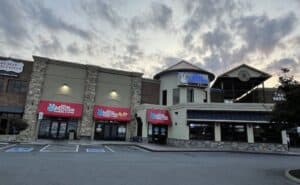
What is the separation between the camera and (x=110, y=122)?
27406 millimetres

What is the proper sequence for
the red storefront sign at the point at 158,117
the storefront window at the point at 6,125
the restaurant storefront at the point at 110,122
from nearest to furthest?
the storefront window at the point at 6,125
the red storefront sign at the point at 158,117
the restaurant storefront at the point at 110,122

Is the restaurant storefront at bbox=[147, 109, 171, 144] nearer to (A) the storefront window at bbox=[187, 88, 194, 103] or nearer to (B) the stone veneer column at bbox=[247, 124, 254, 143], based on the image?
(A) the storefront window at bbox=[187, 88, 194, 103]

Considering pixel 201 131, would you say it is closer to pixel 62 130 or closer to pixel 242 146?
pixel 242 146

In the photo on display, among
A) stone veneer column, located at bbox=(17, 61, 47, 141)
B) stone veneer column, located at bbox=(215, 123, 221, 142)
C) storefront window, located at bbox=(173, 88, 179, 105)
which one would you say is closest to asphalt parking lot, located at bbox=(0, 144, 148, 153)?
stone veneer column, located at bbox=(17, 61, 47, 141)

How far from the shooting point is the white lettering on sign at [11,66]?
24033mm

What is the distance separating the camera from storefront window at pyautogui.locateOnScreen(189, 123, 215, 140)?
2256 cm

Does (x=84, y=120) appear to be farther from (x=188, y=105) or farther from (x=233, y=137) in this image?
(x=233, y=137)

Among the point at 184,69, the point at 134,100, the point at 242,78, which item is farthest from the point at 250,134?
the point at 134,100

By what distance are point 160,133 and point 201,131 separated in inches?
217

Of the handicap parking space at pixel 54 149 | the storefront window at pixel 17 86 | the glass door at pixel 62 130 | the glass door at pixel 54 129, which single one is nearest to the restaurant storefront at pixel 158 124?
the handicap parking space at pixel 54 149

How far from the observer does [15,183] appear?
6281 millimetres

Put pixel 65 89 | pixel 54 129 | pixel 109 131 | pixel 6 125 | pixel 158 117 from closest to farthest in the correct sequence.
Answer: pixel 6 125
pixel 54 129
pixel 158 117
pixel 65 89
pixel 109 131

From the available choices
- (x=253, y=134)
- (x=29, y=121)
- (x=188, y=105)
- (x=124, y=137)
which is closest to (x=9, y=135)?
(x=29, y=121)

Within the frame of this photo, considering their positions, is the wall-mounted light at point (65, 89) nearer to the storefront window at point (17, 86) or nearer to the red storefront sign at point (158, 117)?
the storefront window at point (17, 86)
